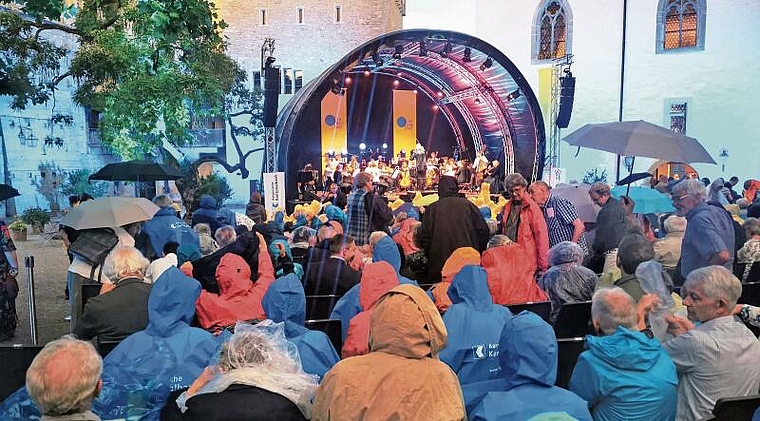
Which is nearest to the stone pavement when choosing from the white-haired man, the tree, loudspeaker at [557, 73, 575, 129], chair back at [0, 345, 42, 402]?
chair back at [0, 345, 42, 402]

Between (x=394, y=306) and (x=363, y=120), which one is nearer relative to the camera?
(x=394, y=306)

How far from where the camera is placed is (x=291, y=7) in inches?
1012

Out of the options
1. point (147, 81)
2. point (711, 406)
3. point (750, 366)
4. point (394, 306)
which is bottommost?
point (711, 406)

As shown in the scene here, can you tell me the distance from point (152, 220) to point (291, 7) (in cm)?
2134

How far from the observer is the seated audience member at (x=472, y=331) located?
3.13m

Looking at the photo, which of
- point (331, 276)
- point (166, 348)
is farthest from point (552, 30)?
point (166, 348)

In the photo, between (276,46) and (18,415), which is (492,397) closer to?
(18,415)

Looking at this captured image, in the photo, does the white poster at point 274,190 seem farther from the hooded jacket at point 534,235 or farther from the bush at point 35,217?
the hooded jacket at point 534,235

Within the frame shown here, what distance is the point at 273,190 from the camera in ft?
48.2

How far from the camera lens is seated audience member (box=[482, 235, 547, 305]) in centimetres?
414

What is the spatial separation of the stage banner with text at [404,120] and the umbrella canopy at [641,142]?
16.5m

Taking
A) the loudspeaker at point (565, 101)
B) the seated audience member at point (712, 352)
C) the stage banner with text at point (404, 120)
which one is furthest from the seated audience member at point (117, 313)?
the stage banner with text at point (404, 120)

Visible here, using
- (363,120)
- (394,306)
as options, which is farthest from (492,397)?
(363,120)

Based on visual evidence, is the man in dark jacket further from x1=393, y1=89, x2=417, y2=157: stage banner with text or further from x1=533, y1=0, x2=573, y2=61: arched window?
x1=533, y1=0, x2=573, y2=61: arched window
